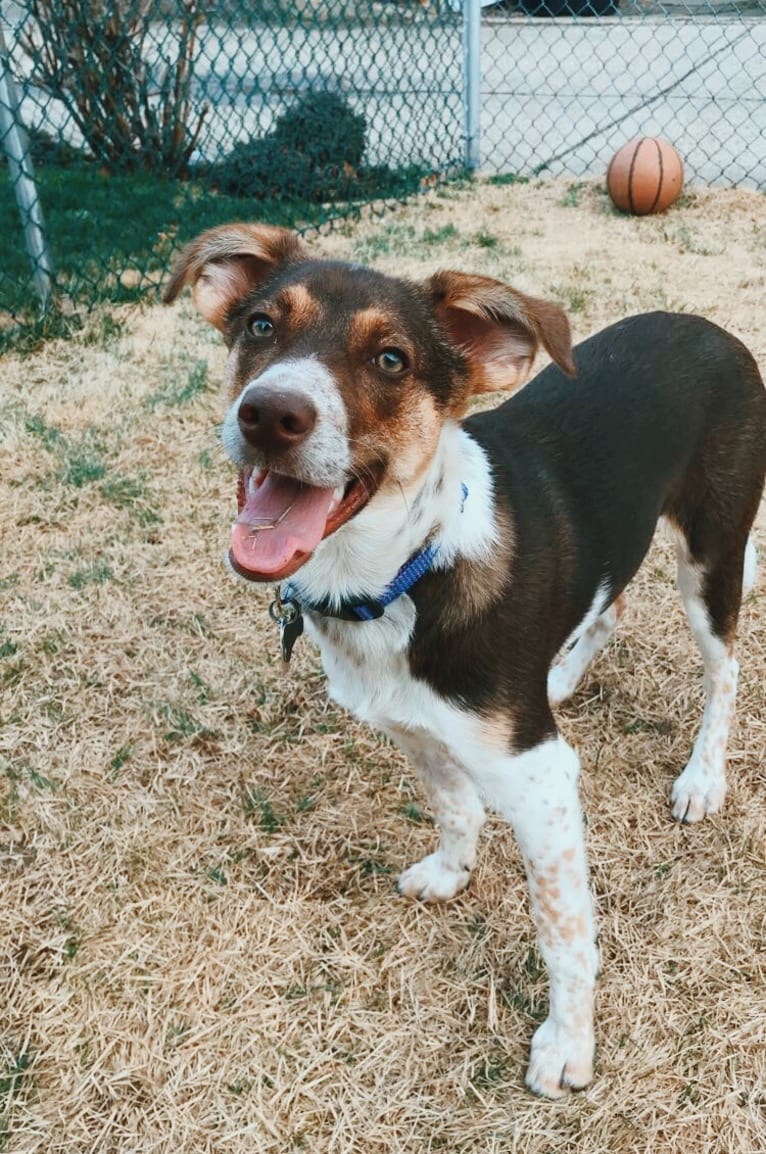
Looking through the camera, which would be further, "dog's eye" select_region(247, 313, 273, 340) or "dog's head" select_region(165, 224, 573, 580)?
"dog's eye" select_region(247, 313, 273, 340)

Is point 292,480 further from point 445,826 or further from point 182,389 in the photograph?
point 182,389

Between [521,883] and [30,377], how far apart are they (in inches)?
172

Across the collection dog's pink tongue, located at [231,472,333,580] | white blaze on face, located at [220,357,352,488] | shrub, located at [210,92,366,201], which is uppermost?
white blaze on face, located at [220,357,352,488]

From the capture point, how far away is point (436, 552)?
221 cm

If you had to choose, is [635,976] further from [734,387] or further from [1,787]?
[1,787]

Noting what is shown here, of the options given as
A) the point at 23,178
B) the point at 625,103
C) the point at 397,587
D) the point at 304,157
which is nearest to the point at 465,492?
the point at 397,587

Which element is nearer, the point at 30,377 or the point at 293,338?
the point at 293,338

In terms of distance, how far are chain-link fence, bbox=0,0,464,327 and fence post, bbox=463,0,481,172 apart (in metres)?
0.15

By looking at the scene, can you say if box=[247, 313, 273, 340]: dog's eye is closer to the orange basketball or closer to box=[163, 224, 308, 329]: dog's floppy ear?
box=[163, 224, 308, 329]: dog's floppy ear

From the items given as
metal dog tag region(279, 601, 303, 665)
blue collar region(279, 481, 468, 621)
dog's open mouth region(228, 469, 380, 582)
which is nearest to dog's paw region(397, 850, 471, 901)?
metal dog tag region(279, 601, 303, 665)

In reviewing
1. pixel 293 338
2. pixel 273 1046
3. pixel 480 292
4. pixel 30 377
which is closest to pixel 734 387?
pixel 480 292

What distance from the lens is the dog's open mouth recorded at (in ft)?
6.38

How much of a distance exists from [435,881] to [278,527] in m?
1.36

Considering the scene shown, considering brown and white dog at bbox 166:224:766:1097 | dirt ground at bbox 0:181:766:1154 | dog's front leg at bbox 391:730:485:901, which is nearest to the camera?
brown and white dog at bbox 166:224:766:1097
